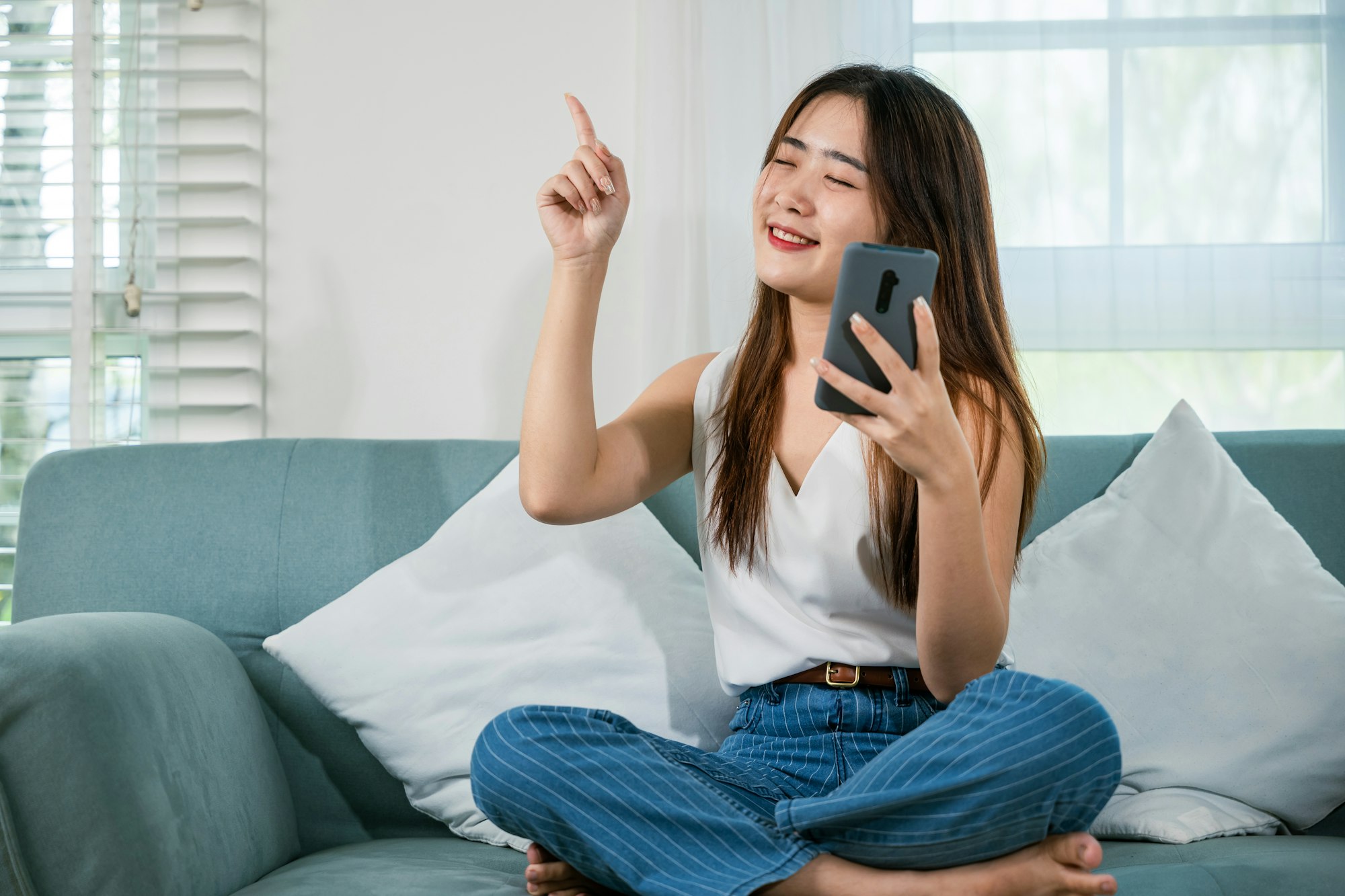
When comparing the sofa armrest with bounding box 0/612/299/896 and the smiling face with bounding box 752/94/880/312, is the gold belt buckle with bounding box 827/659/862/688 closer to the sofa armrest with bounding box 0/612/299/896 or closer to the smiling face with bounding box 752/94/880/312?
the smiling face with bounding box 752/94/880/312

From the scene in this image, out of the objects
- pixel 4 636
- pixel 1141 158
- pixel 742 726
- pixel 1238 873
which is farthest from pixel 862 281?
pixel 1141 158

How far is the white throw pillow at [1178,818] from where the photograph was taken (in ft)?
4.30

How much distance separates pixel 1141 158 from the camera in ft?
6.52

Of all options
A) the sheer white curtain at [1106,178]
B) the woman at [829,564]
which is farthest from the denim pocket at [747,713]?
the sheer white curtain at [1106,178]

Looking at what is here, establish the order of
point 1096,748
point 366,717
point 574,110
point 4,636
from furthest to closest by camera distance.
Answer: point 366,717, point 574,110, point 4,636, point 1096,748

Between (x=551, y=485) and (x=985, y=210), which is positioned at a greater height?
(x=985, y=210)

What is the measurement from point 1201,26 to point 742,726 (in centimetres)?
160

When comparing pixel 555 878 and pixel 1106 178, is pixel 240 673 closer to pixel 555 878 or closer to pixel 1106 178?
pixel 555 878

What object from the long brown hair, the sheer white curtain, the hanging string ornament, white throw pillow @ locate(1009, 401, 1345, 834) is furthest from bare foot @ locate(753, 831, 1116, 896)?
the hanging string ornament

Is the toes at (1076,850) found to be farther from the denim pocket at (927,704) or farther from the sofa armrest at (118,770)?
the sofa armrest at (118,770)

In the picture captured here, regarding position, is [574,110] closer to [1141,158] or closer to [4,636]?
[4,636]

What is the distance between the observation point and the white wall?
203 centimetres

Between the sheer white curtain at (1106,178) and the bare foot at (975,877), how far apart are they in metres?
1.16

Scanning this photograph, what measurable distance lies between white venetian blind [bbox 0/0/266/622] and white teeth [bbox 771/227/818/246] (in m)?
1.17
